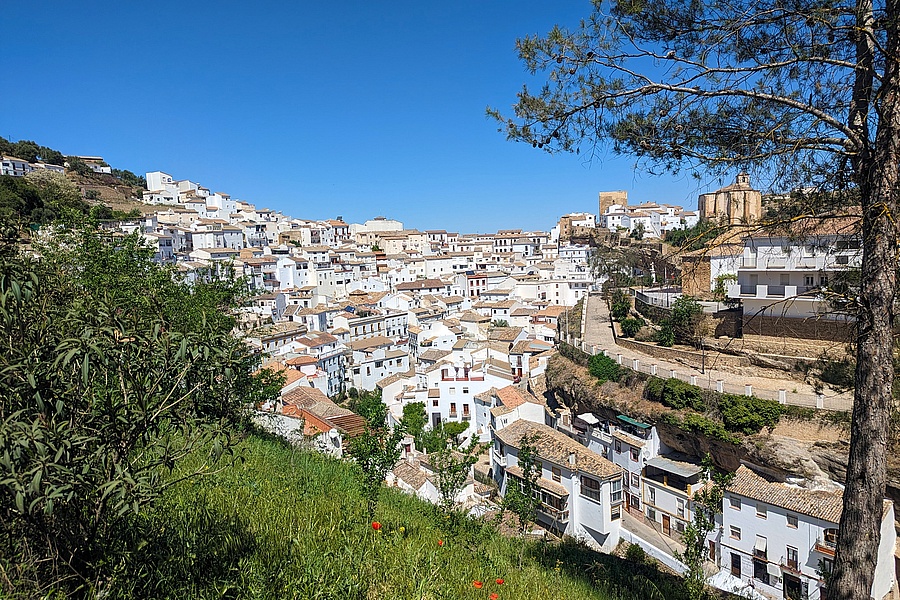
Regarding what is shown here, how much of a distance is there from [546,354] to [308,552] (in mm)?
33569

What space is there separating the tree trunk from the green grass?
2.06 meters

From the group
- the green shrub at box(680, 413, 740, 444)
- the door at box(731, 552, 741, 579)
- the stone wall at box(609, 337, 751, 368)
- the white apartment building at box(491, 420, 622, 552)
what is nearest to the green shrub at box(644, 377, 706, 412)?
the green shrub at box(680, 413, 740, 444)

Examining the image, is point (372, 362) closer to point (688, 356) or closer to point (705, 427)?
point (688, 356)

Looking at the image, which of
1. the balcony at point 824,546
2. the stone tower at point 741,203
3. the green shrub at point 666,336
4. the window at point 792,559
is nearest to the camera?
the stone tower at point 741,203

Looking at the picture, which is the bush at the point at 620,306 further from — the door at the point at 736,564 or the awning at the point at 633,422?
the door at the point at 736,564

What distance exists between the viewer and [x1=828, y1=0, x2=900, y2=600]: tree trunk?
3516 millimetres

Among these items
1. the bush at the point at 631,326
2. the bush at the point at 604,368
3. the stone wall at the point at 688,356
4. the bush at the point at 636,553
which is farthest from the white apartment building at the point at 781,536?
the bush at the point at 631,326

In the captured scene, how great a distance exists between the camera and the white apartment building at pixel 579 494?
1750 centimetres

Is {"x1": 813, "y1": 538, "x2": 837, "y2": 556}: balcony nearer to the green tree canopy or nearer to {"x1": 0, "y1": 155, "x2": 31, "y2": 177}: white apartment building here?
the green tree canopy

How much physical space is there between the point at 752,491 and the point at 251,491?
52.7 ft

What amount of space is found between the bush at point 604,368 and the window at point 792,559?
9.70 m

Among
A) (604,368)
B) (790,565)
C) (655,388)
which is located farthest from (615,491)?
(604,368)

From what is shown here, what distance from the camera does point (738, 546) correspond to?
1580cm

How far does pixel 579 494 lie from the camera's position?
18062 millimetres
